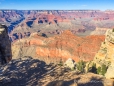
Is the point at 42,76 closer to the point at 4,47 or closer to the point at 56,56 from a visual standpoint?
the point at 4,47

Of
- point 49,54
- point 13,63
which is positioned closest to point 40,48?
point 49,54

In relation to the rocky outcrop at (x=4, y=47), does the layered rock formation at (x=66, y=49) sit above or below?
below

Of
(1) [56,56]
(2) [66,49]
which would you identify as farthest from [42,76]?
(1) [56,56]

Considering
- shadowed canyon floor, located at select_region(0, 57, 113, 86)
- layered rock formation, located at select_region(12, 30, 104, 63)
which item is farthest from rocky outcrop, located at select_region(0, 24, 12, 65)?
layered rock formation, located at select_region(12, 30, 104, 63)

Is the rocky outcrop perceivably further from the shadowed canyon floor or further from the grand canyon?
the shadowed canyon floor

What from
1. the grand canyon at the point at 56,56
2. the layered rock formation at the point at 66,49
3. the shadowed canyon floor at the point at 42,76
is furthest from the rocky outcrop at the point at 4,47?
the layered rock formation at the point at 66,49

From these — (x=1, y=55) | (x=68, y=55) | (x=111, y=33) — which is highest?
(x=111, y=33)

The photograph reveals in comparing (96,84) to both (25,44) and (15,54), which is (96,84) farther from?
(25,44)

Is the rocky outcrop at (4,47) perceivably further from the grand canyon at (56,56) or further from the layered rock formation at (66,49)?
the layered rock formation at (66,49)
